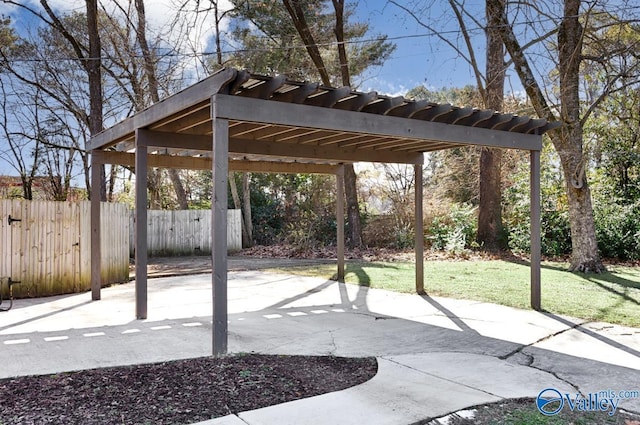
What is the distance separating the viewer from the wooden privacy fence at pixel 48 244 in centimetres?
681

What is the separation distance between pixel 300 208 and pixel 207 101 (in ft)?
39.0

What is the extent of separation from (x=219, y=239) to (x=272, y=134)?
7.50 feet

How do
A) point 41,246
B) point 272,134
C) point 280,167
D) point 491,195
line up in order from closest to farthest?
point 272,134
point 41,246
point 280,167
point 491,195

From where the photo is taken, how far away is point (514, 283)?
7926 millimetres

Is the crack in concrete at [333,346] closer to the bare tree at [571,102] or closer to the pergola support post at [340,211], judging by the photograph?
the pergola support post at [340,211]

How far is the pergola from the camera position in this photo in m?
3.93

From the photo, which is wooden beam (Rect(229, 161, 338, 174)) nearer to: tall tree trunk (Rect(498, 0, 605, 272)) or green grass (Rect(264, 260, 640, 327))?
green grass (Rect(264, 260, 640, 327))

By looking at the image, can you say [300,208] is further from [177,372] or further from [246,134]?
[177,372]

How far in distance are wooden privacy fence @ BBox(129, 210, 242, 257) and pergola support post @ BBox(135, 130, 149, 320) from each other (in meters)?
9.10

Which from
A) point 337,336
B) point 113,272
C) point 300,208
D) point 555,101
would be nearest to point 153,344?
point 337,336

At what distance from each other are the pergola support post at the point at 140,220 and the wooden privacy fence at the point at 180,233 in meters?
9.10

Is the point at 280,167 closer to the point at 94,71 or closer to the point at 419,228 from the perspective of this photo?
the point at 419,228

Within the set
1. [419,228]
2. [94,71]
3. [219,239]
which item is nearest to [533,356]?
[219,239]

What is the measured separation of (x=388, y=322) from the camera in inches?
211
